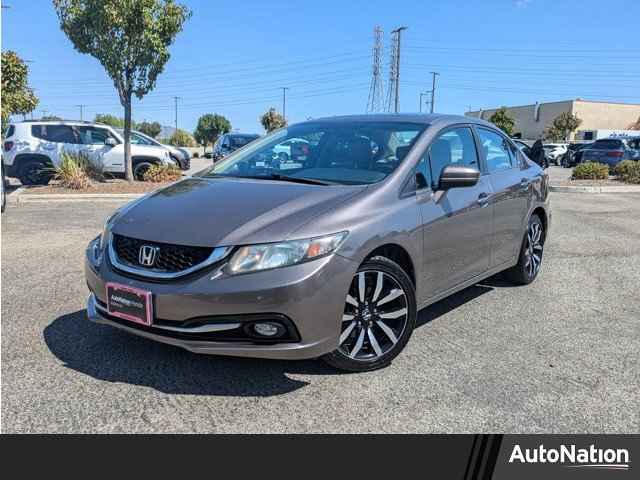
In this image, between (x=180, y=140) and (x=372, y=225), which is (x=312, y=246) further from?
(x=180, y=140)

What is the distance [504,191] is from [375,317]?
203 cm

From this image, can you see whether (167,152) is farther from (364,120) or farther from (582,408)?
(582,408)

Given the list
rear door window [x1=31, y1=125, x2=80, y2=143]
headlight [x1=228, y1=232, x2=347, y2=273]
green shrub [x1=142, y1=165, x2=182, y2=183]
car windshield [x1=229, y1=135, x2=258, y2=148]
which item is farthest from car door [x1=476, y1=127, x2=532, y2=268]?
car windshield [x1=229, y1=135, x2=258, y2=148]

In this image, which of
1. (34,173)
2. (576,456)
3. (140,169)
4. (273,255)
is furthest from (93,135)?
(576,456)

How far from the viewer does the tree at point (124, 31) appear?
42.5ft

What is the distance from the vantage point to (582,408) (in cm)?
308

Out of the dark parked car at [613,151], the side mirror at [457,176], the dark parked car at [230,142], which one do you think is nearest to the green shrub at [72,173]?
the dark parked car at [230,142]

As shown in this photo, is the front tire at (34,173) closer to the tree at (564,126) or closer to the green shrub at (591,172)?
the green shrub at (591,172)

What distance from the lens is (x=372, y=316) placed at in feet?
11.2

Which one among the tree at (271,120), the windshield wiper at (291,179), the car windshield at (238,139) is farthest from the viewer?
the tree at (271,120)

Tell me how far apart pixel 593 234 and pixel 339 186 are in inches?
245

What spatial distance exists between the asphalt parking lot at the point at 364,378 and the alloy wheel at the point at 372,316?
0.56 feet

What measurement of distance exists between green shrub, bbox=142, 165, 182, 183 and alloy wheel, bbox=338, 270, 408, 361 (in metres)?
12.0

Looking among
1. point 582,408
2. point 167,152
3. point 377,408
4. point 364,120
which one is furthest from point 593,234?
point 167,152
